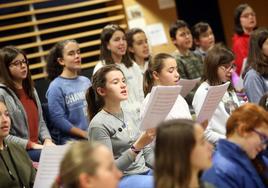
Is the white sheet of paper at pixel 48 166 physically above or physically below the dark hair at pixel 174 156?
below

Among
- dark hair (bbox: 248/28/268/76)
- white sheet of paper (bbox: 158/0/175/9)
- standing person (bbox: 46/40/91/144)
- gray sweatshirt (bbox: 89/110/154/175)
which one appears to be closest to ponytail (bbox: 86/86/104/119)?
gray sweatshirt (bbox: 89/110/154/175)

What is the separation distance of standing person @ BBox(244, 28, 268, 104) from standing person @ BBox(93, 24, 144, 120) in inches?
29.9

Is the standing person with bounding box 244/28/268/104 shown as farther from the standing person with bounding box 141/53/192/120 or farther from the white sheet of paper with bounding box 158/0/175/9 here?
the white sheet of paper with bounding box 158/0/175/9

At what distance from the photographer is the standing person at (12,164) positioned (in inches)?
112

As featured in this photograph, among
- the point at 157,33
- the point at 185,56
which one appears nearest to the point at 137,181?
the point at 185,56

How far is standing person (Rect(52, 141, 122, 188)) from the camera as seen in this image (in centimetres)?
181

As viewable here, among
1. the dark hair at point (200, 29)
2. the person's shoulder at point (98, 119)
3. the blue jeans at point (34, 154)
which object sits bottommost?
the blue jeans at point (34, 154)

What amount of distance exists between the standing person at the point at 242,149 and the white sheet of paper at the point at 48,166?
72 centimetres

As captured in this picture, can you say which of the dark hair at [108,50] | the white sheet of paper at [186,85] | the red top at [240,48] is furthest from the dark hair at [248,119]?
the red top at [240,48]

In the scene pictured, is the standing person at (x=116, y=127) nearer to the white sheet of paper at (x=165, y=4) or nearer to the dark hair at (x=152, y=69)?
the dark hair at (x=152, y=69)

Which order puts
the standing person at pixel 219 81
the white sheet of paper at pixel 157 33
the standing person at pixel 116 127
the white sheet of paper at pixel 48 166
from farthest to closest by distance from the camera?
1. the white sheet of paper at pixel 157 33
2. the standing person at pixel 219 81
3. the standing person at pixel 116 127
4. the white sheet of paper at pixel 48 166

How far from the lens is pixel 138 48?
4.48 m

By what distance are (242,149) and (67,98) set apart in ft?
6.20

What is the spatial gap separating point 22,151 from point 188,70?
81.3 inches
